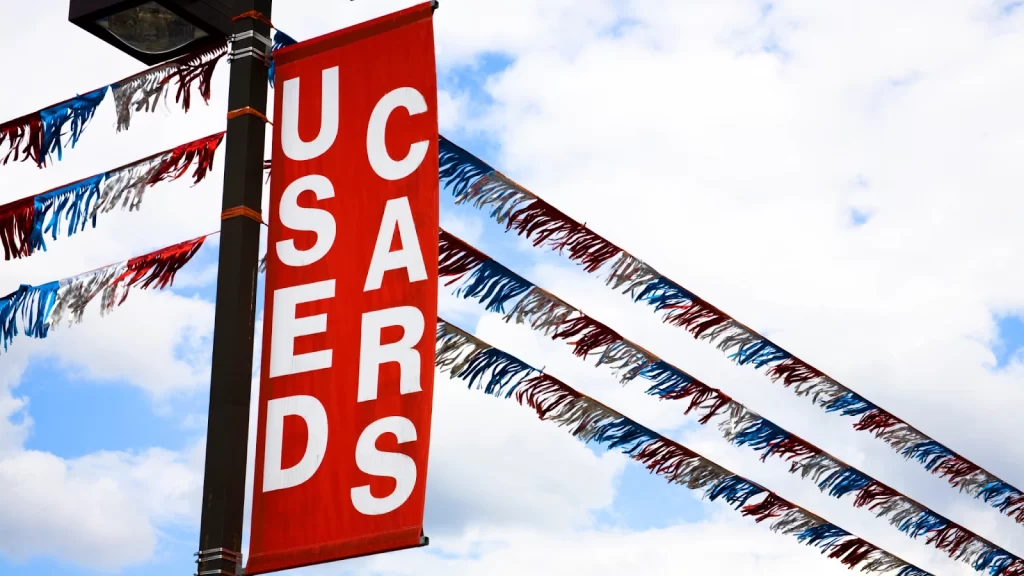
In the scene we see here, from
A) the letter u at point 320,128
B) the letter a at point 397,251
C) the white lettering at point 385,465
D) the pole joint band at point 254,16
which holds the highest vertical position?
the pole joint band at point 254,16

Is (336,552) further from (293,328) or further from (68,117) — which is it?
(68,117)

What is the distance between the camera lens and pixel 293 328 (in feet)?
21.1

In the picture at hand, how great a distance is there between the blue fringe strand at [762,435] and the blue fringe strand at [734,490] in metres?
0.33

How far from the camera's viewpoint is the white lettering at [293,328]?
630 centimetres

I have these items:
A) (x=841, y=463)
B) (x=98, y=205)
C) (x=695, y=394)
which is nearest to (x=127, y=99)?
(x=98, y=205)

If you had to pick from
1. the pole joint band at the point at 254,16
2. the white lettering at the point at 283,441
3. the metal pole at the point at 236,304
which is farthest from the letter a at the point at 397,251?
the pole joint band at the point at 254,16

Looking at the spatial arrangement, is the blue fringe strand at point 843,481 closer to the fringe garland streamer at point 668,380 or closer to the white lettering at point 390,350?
the fringe garland streamer at point 668,380

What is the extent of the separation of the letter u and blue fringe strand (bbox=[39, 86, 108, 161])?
70.4 inches

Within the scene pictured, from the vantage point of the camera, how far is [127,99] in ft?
26.1

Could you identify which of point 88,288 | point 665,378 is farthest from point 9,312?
point 665,378

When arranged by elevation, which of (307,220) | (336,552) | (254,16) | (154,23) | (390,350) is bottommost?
(336,552)

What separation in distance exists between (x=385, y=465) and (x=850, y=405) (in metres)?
6.65

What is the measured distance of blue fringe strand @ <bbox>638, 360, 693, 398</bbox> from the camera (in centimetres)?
1019

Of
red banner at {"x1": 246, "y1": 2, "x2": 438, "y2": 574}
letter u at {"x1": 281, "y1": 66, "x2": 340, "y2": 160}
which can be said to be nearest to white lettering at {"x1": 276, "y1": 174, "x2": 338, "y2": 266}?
red banner at {"x1": 246, "y1": 2, "x2": 438, "y2": 574}
